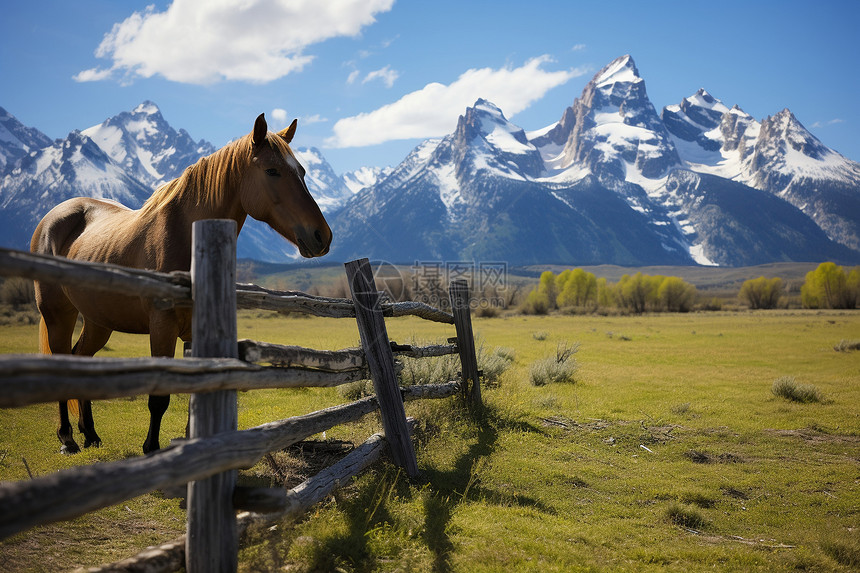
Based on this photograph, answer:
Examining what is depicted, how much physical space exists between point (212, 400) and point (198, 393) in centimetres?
8

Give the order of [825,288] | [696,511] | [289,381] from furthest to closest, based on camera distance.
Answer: [825,288] < [696,511] < [289,381]

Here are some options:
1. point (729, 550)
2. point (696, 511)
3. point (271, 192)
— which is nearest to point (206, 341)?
point (271, 192)

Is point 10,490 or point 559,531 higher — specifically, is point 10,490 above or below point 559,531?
above

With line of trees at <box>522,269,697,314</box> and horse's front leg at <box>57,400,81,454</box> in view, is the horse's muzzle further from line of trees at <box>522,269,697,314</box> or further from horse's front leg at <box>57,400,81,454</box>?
line of trees at <box>522,269,697,314</box>

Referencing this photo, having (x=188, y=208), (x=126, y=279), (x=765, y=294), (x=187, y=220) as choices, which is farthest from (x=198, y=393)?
(x=765, y=294)

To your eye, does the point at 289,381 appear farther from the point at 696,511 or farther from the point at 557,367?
the point at 557,367

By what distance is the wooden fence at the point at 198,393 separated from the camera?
1.64 metres

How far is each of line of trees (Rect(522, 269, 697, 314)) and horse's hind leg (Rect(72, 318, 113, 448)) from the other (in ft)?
173

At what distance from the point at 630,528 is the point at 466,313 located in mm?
3936

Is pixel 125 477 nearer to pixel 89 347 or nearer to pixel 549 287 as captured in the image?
pixel 89 347

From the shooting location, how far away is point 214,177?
4.22 m

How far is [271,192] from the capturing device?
13.2 ft

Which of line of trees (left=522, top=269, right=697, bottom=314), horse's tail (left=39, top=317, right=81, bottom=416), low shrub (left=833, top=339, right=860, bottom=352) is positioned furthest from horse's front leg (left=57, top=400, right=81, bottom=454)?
line of trees (left=522, top=269, right=697, bottom=314)

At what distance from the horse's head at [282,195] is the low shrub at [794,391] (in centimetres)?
1041
